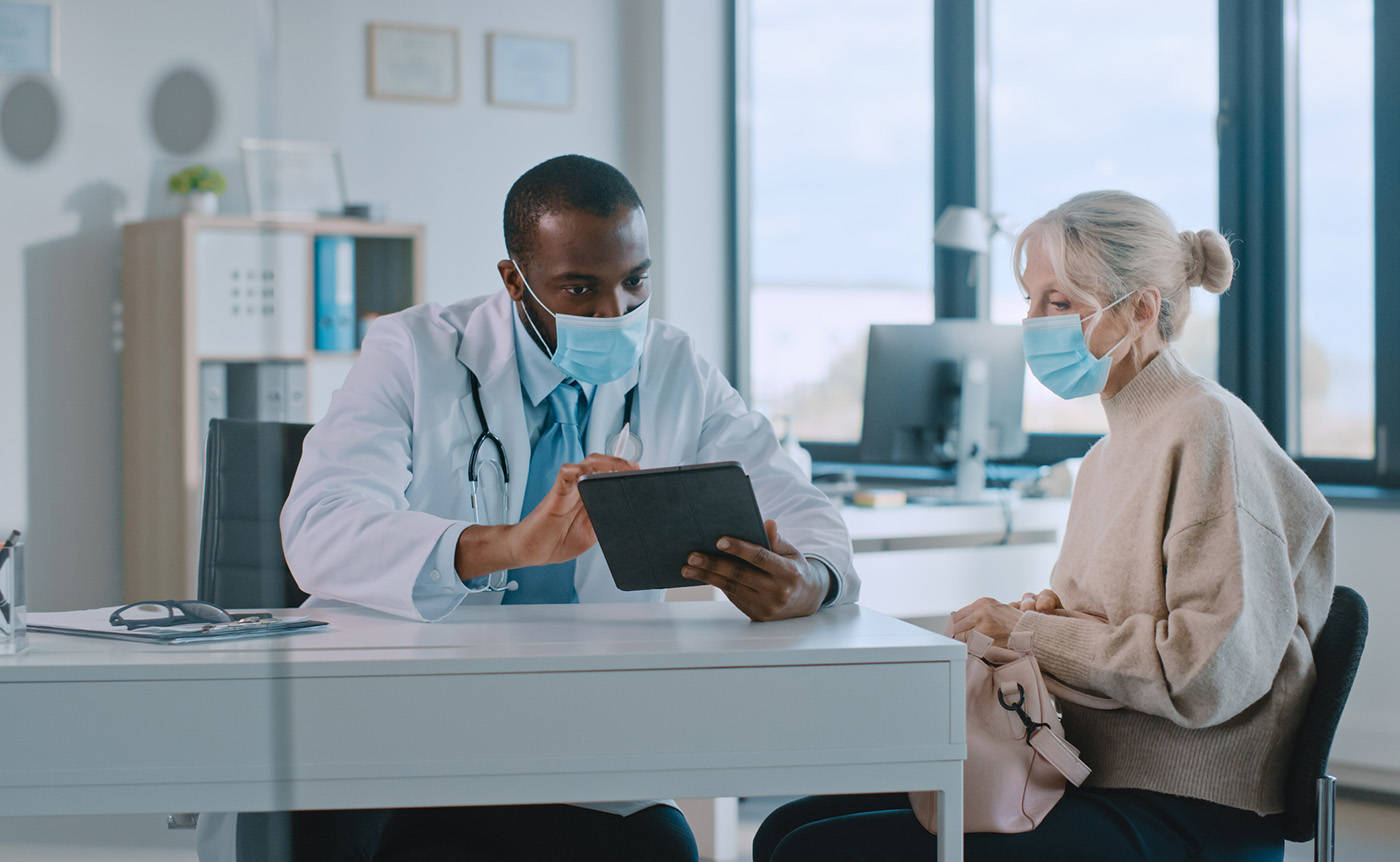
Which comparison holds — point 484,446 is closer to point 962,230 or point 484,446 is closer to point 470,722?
point 470,722

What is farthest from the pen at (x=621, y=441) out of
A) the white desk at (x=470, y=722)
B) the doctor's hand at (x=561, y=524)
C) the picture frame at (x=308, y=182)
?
the picture frame at (x=308, y=182)

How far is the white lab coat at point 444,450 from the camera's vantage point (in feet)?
4.45

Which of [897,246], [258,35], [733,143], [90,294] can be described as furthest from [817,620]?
[733,143]

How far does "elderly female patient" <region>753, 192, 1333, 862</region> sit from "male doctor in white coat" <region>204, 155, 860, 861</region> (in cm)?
25

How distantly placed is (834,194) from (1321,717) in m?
3.28

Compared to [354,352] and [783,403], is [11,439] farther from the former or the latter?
[783,403]

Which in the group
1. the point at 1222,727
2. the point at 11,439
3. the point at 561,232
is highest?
the point at 561,232

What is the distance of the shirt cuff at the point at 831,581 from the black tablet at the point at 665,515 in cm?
15

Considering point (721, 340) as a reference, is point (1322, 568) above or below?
below

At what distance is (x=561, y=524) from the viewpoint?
1.30 m

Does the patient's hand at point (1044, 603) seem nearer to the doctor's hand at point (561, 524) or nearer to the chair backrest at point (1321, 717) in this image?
the chair backrest at point (1321, 717)

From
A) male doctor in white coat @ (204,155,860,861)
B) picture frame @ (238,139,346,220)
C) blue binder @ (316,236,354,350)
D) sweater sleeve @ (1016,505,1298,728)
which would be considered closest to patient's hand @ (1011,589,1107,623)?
sweater sleeve @ (1016,505,1298,728)

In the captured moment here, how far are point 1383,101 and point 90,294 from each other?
2796 millimetres

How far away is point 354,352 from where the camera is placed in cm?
358
